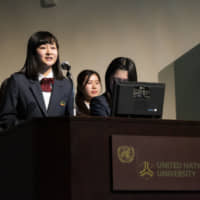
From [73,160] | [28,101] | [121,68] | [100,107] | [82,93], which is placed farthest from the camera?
[82,93]

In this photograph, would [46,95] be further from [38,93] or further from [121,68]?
[121,68]

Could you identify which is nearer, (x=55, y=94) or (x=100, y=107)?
(x=55, y=94)

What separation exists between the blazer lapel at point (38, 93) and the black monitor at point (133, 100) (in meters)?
0.50

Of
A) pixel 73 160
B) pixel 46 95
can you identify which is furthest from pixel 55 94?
pixel 73 160

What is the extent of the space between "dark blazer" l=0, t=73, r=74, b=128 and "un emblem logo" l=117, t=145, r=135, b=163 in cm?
69

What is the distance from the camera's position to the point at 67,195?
→ 5.05 ft

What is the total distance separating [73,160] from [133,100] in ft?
1.42

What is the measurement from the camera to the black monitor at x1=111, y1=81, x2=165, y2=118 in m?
1.83

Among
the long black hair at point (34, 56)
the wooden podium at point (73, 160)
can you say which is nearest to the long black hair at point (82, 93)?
the long black hair at point (34, 56)

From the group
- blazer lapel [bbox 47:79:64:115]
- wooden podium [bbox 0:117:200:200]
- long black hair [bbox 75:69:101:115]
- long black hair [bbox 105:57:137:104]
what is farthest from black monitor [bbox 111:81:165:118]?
long black hair [bbox 75:69:101:115]

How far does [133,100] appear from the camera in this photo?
6.04 ft

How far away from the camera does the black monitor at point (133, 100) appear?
1.83m
